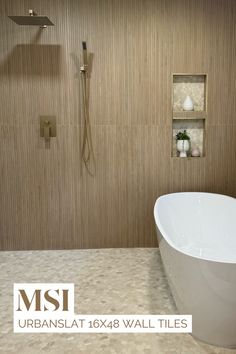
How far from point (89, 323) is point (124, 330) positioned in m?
0.24

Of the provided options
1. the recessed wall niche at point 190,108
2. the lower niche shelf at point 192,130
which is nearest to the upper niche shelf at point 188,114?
the recessed wall niche at point 190,108

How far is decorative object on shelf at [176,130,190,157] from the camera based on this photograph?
10.3ft

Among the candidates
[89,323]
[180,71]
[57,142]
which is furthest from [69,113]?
[89,323]

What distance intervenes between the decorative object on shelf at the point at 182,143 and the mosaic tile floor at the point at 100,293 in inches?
40.9

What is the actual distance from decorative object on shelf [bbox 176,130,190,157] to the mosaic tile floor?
1039mm

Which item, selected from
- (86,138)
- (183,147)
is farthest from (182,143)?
(86,138)

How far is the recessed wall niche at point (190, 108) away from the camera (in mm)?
3096

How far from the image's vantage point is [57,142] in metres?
3.06

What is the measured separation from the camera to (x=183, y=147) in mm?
3133

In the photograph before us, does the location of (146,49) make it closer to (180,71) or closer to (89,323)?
(180,71)

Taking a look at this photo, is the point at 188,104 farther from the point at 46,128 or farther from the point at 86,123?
the point at 46,128
